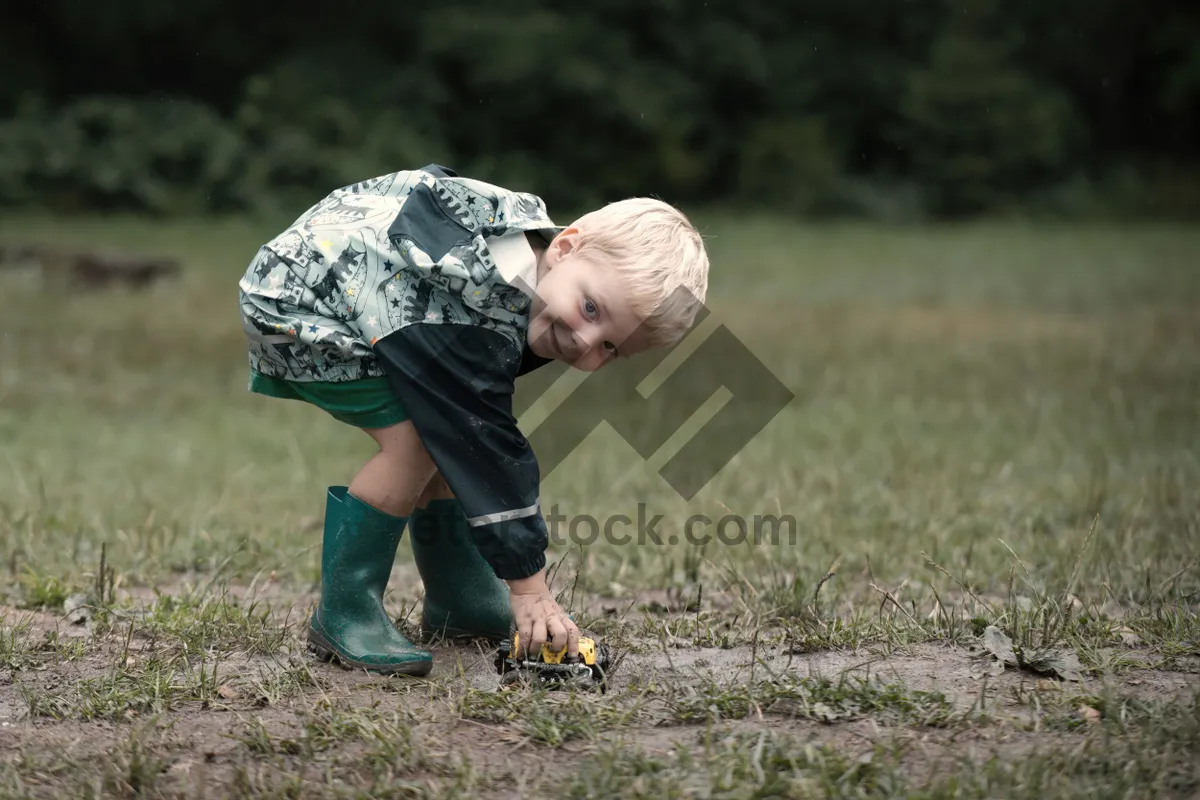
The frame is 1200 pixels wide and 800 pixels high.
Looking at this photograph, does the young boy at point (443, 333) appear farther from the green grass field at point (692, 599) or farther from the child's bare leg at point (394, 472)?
the green grass field at point (692, 599)

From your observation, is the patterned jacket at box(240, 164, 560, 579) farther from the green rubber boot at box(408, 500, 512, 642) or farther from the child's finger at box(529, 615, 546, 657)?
the green rubber boot at box(408, 500, 512, 642)

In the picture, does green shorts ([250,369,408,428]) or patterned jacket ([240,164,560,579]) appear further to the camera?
green shorts ([250,369,408,428])

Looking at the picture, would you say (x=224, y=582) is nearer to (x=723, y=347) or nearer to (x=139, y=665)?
(x=139, y=665)

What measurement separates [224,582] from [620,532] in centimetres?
141

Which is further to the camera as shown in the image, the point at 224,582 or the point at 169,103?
the point at 169,103

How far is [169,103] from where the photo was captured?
1608 cm

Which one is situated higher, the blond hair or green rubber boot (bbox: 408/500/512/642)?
the blond hair

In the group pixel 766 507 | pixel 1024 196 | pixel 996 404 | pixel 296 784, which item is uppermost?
pixel 1024 196

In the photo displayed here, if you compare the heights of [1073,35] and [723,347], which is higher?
[1073,35]

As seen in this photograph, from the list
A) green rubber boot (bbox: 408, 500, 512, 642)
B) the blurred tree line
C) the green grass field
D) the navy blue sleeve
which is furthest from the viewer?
the blurred tree line

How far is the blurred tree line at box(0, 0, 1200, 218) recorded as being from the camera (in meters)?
15.4

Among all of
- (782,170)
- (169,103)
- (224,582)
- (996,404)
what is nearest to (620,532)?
(224,582)

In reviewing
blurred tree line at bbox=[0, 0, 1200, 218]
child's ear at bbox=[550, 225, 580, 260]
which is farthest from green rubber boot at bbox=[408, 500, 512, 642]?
blurred tree line at bbox=[0, 0, 1200, 218]

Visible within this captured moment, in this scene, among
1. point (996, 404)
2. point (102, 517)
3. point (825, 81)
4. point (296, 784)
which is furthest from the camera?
point (825, 81)
